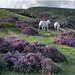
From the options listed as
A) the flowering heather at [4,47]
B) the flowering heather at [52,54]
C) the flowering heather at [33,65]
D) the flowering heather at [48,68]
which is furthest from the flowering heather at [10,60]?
the flowering heather at [52,54]

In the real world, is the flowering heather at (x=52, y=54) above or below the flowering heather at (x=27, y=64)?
below

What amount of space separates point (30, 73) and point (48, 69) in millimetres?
879

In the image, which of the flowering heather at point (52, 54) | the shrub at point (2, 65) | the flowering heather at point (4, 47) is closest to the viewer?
the shrub at point (2, 65)

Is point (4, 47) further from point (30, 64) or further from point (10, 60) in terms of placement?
point (30, 64)

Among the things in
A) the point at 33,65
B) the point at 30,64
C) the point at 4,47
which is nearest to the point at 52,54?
the point at 33,65

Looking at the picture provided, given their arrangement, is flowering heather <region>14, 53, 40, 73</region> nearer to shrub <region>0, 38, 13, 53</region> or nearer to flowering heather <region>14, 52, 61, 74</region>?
flowering heather <region>14, 52, 61, 74</region>

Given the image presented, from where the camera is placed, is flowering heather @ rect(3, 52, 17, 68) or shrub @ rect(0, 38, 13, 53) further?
shrub @ rect(0, 38, 13, 53)

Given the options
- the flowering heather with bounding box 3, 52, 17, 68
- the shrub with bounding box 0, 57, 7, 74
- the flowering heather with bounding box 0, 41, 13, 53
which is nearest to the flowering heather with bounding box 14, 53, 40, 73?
the flowering heather with bounding box 3, 52, 17, 68

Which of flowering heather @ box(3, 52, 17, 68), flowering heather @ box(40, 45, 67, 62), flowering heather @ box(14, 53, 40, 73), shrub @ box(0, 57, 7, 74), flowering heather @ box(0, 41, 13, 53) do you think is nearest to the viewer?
shrub @ box(0, 57, 7, 74)

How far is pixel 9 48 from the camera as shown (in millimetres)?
7859

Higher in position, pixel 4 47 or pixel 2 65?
pixel 4 47

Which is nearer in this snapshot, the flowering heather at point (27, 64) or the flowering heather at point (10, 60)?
the flowering heather at point (27, 64)

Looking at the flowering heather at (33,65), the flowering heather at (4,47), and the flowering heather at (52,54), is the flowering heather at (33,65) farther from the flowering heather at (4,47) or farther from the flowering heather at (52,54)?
the flowering heather at (52,54)

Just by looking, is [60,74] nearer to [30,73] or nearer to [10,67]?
[30,73]
